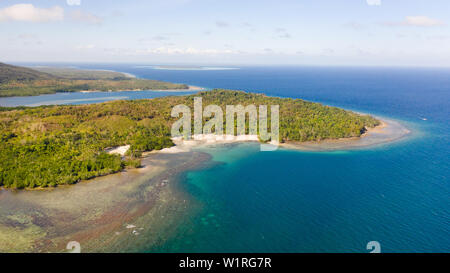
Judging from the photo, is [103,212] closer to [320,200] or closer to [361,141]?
[320,200]

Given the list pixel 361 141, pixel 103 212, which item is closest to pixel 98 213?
pixel 103 212

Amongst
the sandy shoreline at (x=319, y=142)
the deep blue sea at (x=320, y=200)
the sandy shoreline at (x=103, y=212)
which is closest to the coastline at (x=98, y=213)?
the sandy shoreline at (x=103, y=212)

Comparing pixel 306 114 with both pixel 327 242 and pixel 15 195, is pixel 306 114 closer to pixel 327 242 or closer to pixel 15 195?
pixel 327 242

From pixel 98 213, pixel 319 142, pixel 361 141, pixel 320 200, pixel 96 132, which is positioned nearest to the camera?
pixel 98 213

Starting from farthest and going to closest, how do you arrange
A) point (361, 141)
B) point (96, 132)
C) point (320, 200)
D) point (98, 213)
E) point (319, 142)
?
point (361, 141) < point (319, 142) < point (96, 132) < point (320, 200) < point (98, 213)

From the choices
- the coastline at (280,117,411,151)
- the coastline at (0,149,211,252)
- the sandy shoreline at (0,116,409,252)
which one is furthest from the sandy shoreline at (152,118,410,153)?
the coastline at (0,149,211,252)

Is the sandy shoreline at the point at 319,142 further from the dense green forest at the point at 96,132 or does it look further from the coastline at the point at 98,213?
the coastline at the point at 98,213

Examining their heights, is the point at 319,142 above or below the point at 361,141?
below

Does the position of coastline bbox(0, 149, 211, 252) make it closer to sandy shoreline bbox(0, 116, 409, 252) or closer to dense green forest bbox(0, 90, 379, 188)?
sandy shoreline bbox(0, 116, 409, 252)
